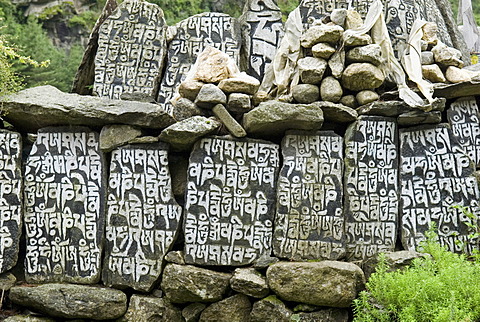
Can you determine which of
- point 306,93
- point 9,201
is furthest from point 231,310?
point 9,201

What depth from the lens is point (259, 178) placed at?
6797 millimetres

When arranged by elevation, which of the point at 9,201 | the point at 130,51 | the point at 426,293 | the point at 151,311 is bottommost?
the point at 151,311

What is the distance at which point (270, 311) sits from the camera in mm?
6324

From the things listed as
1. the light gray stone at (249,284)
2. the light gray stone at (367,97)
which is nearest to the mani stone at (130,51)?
the light gray stone at (367,97)

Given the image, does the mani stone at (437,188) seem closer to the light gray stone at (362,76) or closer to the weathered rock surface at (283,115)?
the light gray stone at (362,76)

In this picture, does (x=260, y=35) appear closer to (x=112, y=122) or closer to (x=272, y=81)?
(x=272, y=81)

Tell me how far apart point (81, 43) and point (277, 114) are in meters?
11.4

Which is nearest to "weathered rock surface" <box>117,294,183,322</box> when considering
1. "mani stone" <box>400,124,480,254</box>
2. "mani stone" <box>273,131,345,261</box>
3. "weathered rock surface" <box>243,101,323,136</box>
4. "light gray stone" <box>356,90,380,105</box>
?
"mani stone" <box>273,131,345,261</box>

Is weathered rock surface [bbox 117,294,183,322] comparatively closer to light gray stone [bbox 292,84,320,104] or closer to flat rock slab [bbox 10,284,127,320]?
flat rock slab [bbox 10,284,127,320]

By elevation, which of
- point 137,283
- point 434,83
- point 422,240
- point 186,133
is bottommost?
point 137,283

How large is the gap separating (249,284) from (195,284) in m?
0.57

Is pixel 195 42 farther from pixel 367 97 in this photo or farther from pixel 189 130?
pixel 367 97

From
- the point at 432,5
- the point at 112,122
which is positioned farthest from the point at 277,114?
the point at 432,5

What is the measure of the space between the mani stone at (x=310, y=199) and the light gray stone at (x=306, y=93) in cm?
36
